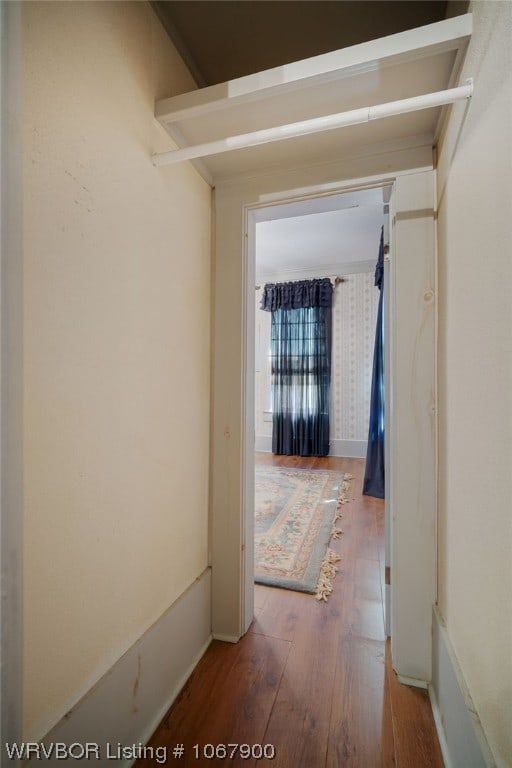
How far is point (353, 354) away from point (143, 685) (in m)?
4.15

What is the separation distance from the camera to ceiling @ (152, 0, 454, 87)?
3.55ft

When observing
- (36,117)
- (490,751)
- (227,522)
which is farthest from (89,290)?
(490,751)

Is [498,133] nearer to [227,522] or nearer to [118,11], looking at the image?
[118,11]

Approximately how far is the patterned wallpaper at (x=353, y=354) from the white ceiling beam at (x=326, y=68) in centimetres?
370

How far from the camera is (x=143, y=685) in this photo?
96cm

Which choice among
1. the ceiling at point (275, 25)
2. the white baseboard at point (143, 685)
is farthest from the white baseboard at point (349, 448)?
the ceiling at point (275, 25)

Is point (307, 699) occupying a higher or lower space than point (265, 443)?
lower

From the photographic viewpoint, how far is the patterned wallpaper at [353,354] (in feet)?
14.4

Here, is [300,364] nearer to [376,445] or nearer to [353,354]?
[353,354]

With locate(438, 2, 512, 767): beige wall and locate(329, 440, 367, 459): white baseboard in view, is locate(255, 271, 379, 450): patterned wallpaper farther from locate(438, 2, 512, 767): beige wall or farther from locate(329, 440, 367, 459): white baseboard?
locate(438, 2, 512, 767): beige wall

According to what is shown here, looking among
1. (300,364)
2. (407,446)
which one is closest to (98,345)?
(407,446)

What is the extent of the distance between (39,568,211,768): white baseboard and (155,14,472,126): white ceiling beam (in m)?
1.68

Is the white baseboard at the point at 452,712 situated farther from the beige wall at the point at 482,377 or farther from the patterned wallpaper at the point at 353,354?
the patterned wallpaper at the point at 353,354

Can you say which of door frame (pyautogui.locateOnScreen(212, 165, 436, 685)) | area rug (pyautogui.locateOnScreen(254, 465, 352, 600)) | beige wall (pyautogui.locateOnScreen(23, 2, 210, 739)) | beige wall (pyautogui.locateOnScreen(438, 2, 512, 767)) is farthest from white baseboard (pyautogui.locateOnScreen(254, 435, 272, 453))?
beige wall (pyautogui.locateOnScreen(438, 2, 512, 767))
